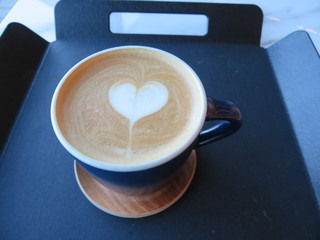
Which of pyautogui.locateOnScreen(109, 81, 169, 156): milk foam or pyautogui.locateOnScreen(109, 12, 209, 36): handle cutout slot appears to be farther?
pyautogui.locateOnScreen(109, 12, 209, 36): handle cutout slot

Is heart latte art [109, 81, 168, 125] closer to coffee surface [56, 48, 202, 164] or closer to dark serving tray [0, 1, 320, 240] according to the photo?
coffee surface [56, 48, 202, 164]

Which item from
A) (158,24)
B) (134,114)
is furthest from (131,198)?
(158,24)

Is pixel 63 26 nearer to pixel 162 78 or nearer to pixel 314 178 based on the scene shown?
pixel 162 78

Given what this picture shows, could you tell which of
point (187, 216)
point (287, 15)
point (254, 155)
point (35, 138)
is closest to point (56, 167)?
point (35, 138)

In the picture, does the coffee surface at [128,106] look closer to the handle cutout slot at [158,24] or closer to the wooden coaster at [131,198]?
the wooden coaster at [131,198]

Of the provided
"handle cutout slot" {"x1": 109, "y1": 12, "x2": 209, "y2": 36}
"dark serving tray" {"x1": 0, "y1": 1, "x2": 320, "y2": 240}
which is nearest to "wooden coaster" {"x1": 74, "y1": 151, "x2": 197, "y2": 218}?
"dark serving tray" {"x1": 0, "y1": 1, "x2": 320, "y2": 240}

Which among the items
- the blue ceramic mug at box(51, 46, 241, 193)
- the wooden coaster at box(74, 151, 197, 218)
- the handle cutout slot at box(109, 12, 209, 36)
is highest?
the blue ceramic mug at box(51, 46, 241, 193)
